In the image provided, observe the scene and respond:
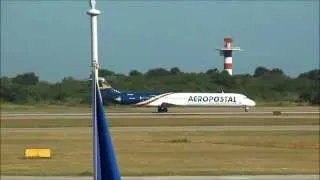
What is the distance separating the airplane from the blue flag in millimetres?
82822

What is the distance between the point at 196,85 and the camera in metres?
83.1

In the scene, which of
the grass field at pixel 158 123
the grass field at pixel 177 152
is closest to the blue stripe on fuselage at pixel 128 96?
the grass field at pixel 158 123

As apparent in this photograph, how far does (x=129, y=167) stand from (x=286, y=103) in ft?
290

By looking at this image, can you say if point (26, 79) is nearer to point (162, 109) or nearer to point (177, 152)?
point (162, 109)

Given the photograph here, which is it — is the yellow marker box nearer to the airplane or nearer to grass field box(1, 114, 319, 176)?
grass field box(1, 114, 319, 176)

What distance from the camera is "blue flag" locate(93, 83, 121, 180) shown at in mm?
5586

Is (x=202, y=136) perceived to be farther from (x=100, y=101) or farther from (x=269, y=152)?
(x=100, y=101)

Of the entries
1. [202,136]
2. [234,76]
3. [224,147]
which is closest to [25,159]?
[224,147]

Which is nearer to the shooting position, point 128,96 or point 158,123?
point 158,123

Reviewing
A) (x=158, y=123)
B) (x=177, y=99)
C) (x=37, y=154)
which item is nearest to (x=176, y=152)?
(x=37, y=154)

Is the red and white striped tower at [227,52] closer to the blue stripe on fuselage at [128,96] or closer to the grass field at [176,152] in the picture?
the blue stripe on fuselage at [128,96]

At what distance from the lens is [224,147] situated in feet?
121

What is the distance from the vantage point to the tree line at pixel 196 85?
8106 centimetres

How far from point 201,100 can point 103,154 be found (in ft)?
291
